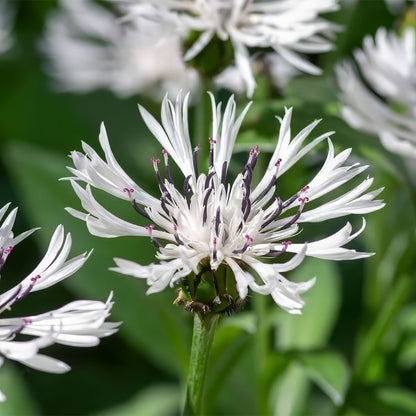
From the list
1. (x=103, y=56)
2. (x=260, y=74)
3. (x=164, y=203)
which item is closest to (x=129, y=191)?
(x=164, y=203)

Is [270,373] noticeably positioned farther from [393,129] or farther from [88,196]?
[88,196]

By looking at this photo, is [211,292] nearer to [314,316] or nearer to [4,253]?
[4,253]

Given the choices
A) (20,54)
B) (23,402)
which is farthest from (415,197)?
(20,54)

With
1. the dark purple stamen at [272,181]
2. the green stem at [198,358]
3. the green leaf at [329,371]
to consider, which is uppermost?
the dark purple stamen at [272,181]

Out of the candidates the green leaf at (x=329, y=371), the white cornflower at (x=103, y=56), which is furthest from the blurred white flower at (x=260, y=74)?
the green leaf at (x=329, y=371)

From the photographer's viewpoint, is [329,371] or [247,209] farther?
[329,371]

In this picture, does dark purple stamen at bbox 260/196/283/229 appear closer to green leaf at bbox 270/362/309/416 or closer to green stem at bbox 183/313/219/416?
green stem at bbox 183/313/219/416

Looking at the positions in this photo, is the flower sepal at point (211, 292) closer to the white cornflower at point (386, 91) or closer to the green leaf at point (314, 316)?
the white cornflower at point (386, 91)
